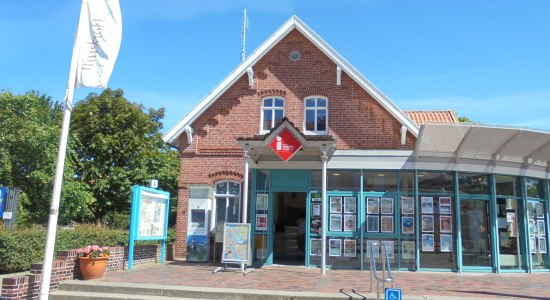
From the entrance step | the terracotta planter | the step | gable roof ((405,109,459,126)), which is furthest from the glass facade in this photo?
the step

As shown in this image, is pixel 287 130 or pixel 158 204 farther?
pixel 158 204

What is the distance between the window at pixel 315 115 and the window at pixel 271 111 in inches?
35.9

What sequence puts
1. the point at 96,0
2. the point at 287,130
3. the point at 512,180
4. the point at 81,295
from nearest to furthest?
the point at 96,0 < the point at 81,295 < the point at 287,130 < the point at 512,180

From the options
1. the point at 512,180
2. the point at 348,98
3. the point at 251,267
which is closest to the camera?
the point at 251,267

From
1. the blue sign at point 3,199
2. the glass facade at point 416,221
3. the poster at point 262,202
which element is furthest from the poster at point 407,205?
the blue sign at point 3,199

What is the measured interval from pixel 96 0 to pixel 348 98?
982cm

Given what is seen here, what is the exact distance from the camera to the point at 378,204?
50.1 ft

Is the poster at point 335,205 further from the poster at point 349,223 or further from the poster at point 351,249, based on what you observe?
the poster at point 351,249

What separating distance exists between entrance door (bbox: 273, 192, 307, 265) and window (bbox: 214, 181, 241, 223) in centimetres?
152

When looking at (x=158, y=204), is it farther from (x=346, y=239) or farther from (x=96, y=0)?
(x=96, y=0)

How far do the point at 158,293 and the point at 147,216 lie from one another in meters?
4.17

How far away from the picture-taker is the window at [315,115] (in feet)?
56.2

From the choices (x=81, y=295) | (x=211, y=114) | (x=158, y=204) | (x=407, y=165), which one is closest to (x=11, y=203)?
(x=158, y=204)

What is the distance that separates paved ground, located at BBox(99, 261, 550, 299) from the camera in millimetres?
10664
